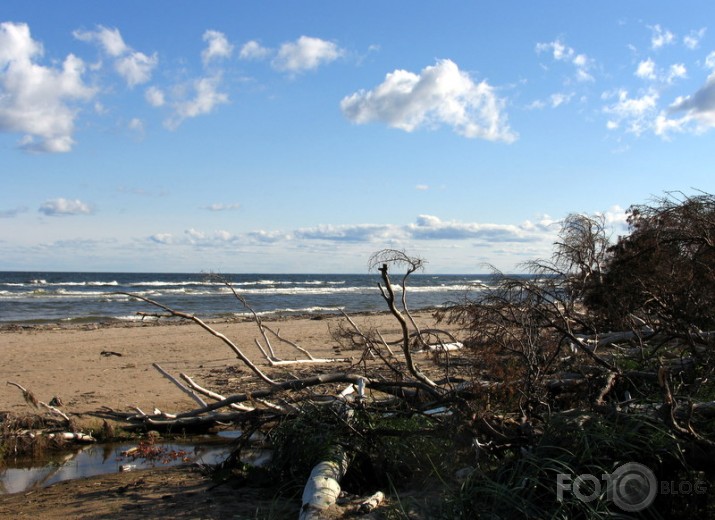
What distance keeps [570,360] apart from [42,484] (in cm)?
499

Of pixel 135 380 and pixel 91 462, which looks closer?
pixel 91 462

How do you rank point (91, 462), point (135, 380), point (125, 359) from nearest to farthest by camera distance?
point (91, 462) → point (135, 380) → point (125, 359)

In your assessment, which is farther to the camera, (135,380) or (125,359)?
(125,359)

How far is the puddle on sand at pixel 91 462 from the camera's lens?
5.74m

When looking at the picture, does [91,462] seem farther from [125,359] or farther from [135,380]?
[125,359]

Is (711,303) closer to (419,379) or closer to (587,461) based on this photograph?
(587,461)

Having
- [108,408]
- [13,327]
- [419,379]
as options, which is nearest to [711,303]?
[419,379]

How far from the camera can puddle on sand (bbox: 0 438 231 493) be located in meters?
5.74

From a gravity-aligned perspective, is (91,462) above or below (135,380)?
below

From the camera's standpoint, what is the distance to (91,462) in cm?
630

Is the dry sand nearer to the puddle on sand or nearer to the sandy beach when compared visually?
the sandy beach

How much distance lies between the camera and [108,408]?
7.86 meters

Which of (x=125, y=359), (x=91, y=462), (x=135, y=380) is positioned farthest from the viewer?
(x=125, y=359)

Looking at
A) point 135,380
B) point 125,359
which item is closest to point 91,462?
point 135,380
